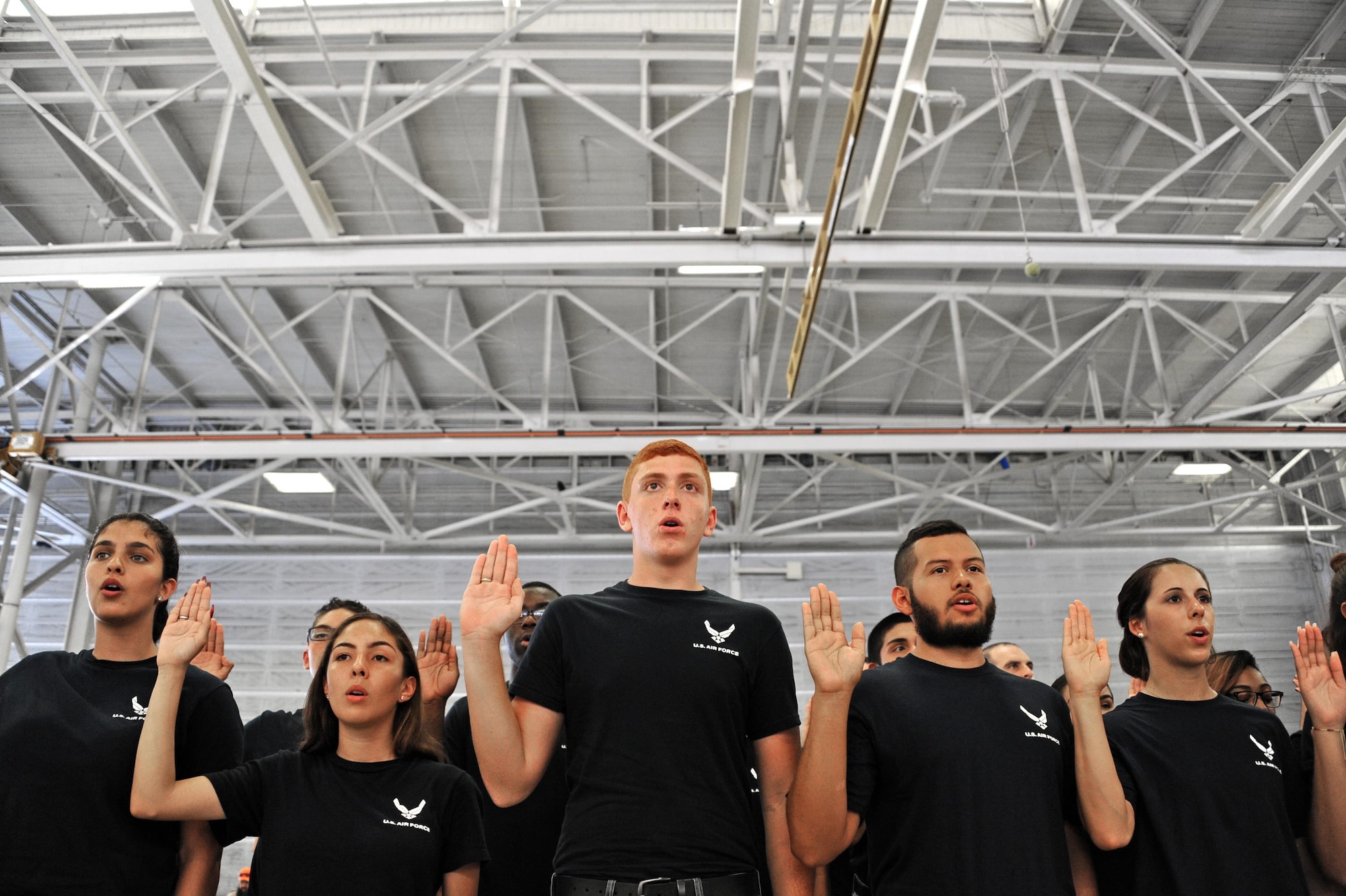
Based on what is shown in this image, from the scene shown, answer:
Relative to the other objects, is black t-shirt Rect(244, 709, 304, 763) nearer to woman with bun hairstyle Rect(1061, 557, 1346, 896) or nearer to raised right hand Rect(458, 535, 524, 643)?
raised right hand Rect(458, 535, 524, 643)

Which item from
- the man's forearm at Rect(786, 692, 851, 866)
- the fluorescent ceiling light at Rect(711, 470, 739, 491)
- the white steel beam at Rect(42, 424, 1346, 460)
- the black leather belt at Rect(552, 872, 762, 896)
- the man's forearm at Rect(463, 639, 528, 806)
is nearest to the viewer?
the black leather belt at Rect(552, 872, 762, 896)

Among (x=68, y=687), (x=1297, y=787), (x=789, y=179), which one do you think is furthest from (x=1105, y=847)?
(x=789, y=179)

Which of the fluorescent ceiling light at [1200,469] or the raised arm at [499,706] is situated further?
the fluorescent ceiling light at [1200,469]

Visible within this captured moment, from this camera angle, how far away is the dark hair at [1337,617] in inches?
156

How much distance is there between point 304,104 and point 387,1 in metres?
2.05

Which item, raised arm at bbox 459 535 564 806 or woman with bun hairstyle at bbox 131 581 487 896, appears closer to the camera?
raised arm at bbox 459 535 564 806

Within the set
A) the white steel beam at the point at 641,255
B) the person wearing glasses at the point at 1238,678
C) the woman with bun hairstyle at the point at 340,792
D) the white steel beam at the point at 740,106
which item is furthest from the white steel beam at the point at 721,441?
→ the woman with bun hairstyle at the point at 340,792

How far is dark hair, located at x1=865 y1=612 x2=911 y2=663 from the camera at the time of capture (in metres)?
5.00

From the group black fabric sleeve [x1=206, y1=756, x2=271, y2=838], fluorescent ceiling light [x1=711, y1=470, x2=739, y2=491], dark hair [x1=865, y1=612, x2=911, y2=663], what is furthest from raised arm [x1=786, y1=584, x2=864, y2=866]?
fluorescent ceiling light [x1=711, y1=470, x2=739, y2=491]

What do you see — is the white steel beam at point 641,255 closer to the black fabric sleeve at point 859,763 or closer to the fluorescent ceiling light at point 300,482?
the black fabric sleeve at point 859,763

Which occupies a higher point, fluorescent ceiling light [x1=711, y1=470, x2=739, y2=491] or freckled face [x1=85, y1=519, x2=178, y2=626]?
fluorescent ceiling light [x1=711, y1=470, x2=739, y2=491]

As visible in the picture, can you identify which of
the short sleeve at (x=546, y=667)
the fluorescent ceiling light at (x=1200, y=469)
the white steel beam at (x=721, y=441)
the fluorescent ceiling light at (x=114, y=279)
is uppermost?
the fluorescent ceiling light at (x=1200, y=469)

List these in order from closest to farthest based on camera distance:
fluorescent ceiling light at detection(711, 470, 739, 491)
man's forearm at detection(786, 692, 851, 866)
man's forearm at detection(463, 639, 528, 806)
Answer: man's forearm at detection(463, 639, 528, 806) → man's forearm at detection(786, 692, 851, 866) → fluorescent ceiling light at detection(711, 470, 739, 491)

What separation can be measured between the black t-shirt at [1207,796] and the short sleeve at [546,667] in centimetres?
205
